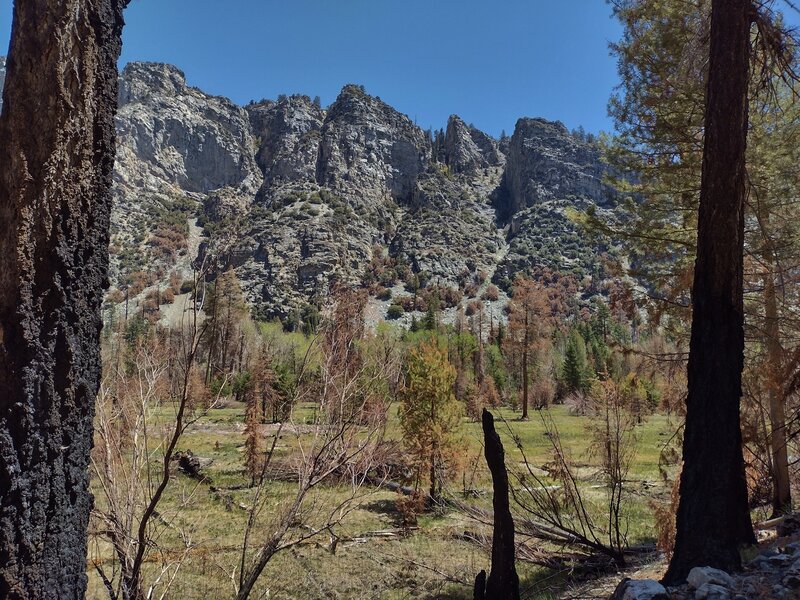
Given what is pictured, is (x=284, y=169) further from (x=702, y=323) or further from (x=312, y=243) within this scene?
(x=702, y=323)

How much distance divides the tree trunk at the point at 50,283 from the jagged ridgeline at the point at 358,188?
4120 inches

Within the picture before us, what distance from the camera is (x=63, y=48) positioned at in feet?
6.88

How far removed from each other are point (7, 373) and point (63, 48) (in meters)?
1.32

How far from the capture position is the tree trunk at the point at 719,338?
4.03 metres

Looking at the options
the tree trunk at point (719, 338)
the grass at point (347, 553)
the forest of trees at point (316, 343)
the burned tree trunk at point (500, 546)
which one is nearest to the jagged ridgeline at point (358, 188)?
the grass at point (347, 553)

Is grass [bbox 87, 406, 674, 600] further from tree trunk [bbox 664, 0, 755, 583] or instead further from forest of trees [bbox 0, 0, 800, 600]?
tree trunk [bbox 664, 0, 755, 583]

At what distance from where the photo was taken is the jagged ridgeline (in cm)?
12150

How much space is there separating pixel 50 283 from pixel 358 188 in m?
146

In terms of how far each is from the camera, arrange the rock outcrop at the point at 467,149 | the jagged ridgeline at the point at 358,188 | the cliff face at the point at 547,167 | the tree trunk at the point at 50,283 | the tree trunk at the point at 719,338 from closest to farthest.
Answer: the tree trunk at the point at 50,283 → the tree trunk at the point at 719,338 → the jagged ridgeline at the point at 358,188 → the cliff face at the point at 547,167 → the rock outcrop at the point at 467,149

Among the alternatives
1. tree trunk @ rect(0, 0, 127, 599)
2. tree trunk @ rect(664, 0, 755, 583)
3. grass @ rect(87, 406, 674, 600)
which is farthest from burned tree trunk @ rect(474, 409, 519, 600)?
tree trunk @ rect(0, 0, 127, 599)

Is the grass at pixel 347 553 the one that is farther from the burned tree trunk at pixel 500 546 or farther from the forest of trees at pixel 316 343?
the burned tree trunk at pixel 500 546

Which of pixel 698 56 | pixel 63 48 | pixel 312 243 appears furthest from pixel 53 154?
pixel 312 243

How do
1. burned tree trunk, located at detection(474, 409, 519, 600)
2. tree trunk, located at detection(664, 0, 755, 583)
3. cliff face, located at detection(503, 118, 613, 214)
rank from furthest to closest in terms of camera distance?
cliff face, located at detection(503, 118, 613, 214)
tree trunk, located at detection(664, 0, 755, 583)
burned tree trunk, located at detection(474, 409, 519, 600)

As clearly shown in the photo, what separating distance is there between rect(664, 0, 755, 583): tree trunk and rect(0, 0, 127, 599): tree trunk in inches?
164
